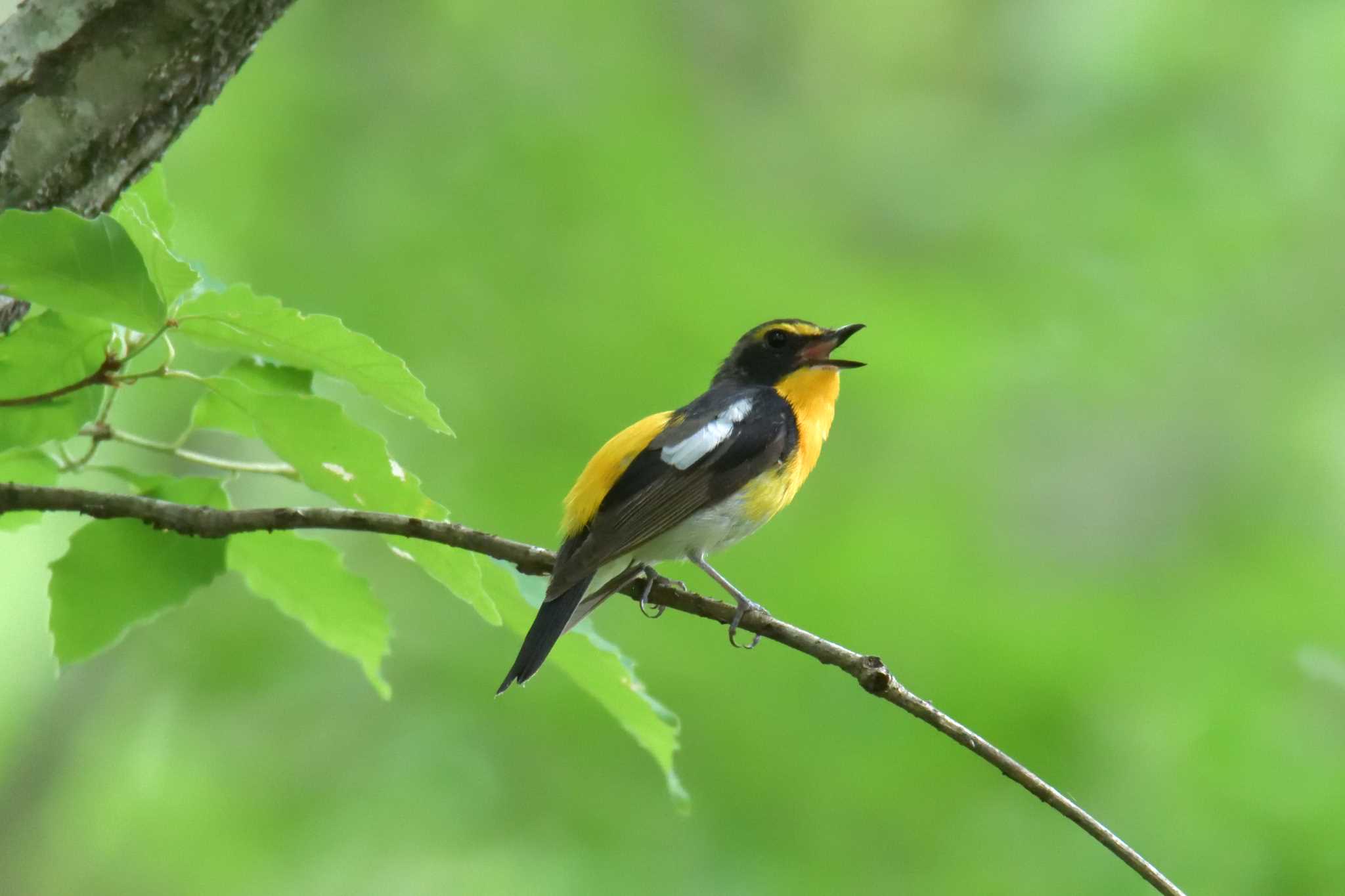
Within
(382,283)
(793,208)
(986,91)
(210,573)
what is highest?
(986,91)

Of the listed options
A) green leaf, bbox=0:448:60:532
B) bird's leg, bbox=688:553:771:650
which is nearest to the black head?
bird's leg, bbox=688:553:771:650

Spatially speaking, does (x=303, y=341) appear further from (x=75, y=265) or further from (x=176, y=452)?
(x=176, y=452)

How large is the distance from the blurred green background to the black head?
75 cm

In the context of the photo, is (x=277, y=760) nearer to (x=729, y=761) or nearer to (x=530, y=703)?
(x=530, y=703)

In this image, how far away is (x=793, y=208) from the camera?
23.5 feet

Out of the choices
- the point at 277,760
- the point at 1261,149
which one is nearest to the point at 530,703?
the point at 277,760

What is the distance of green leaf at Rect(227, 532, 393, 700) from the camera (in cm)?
255

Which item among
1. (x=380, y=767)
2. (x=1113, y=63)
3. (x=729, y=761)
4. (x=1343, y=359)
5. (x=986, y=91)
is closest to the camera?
(x=729, y=761)

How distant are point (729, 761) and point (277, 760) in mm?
2124

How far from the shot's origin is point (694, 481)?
12.5ft

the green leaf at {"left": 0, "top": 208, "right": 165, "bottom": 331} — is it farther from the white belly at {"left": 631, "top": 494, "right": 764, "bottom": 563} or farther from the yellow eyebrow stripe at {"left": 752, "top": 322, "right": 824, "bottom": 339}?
the yellow eyebrow stripe at {"left": 752, "top": 322, "right": 824, "bottom": 339}

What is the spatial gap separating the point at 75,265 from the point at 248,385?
1.68ft

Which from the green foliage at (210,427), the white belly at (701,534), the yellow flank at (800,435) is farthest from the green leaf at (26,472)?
the yellow flank at (800,435)

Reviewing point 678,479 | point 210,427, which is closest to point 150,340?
point 210,427
